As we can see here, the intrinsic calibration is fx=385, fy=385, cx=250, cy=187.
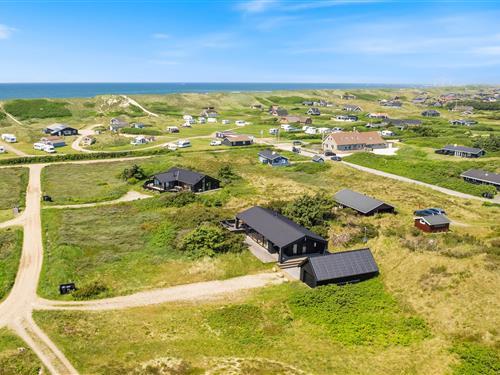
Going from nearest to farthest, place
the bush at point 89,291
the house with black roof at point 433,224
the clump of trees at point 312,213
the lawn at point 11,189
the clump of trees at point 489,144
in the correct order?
the bush at point 89,291 → the house with black roof at point 433,224 → the clump of trees at point 312,213 → the lawn at point 11,189 → the clump of trees at point 489,144

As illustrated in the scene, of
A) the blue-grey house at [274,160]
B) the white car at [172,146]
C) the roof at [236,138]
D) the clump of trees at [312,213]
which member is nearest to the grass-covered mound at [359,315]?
the clump of trees at [312,213]

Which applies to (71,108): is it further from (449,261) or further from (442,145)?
(449,261)

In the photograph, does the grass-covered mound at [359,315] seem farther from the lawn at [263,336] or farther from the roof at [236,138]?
the roof at [236,138]

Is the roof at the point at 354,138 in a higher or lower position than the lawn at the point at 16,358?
higher

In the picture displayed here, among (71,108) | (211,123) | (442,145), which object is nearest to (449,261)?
(442,145)

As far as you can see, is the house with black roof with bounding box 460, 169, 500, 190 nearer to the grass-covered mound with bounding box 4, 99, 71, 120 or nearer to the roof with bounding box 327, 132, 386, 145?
the roof with bounding box 327, 132, 386, 145

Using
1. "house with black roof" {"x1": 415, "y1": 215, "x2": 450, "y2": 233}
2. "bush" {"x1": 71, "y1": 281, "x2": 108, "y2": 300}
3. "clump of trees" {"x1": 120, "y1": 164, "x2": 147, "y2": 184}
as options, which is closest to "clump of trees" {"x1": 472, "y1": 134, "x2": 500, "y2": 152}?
"house with black roof" {"x1": 415, "y1": 215, "x2": 450, "y2": 233}
